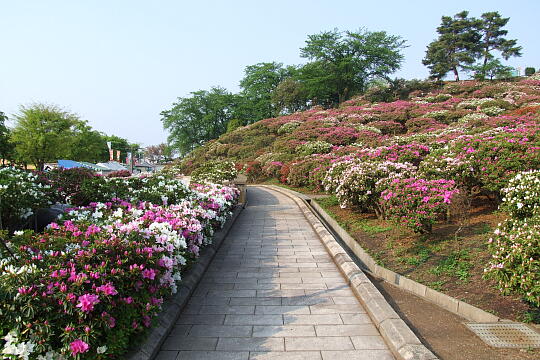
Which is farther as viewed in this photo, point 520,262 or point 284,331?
point 284,331

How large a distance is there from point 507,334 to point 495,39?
2096 inches

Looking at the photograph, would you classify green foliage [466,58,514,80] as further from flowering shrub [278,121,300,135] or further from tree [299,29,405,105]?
flowering shrub [278,121,300,135]

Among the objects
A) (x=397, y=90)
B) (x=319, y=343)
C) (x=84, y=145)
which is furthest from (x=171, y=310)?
(x=84, y=145)

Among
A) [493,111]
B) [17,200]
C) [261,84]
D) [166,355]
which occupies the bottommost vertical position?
[166,355]

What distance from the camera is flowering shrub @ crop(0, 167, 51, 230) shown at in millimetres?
5129

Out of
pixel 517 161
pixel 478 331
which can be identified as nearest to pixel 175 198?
pixel 478 331

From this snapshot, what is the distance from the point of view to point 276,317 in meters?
4.01

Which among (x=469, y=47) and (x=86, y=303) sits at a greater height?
(x=469, y=47)

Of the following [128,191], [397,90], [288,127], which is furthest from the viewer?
[397,90]

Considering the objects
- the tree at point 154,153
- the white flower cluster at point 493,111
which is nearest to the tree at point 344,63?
the white flower cluster at point 493,111

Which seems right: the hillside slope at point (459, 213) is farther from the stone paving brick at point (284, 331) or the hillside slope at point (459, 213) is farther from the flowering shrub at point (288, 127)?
the flowering shrub at point (288, 127)

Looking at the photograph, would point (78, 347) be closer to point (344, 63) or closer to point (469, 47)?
point (344, 63)

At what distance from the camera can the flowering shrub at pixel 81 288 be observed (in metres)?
2.43

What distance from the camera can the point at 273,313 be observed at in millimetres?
4129
